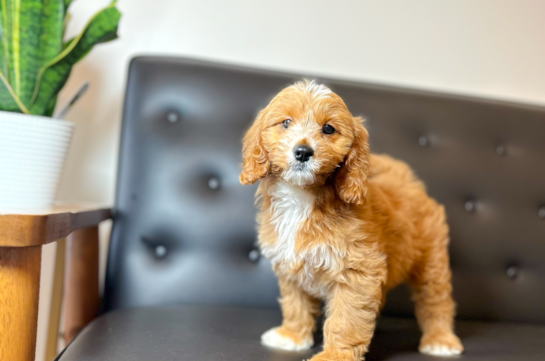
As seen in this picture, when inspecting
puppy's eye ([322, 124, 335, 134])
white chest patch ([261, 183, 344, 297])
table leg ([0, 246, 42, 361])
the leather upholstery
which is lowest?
the leather upholstery

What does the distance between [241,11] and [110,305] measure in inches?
43.2

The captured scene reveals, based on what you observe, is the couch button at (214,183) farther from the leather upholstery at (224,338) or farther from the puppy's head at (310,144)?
the puppy's head at (310,144)

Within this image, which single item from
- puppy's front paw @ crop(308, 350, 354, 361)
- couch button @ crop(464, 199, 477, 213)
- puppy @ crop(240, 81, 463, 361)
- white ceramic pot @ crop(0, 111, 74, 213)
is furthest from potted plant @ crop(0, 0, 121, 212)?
couch button @ crop(464, 199, 477, 213)

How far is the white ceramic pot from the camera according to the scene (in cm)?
116

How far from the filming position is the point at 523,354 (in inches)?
44.0

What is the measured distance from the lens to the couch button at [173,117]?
1505 mm

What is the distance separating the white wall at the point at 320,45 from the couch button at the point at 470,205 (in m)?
0.49

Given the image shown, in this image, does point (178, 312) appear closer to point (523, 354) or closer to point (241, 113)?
point (241, 113)

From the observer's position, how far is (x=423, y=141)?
1.61 meters

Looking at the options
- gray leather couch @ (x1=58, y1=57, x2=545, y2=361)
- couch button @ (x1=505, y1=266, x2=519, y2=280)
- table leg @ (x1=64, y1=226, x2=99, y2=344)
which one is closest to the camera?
table leg @ (x1=64, y1=226, x2=99, y2=344)

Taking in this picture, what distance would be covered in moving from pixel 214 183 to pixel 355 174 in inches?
26.2

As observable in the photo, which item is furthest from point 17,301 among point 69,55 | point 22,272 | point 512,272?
point 512,272

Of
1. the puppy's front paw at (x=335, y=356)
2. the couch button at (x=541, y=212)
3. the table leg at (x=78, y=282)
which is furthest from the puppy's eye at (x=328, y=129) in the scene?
the couch button at (x=541, y=212)

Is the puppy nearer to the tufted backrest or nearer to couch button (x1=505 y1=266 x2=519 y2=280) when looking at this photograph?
the tufted backrest
